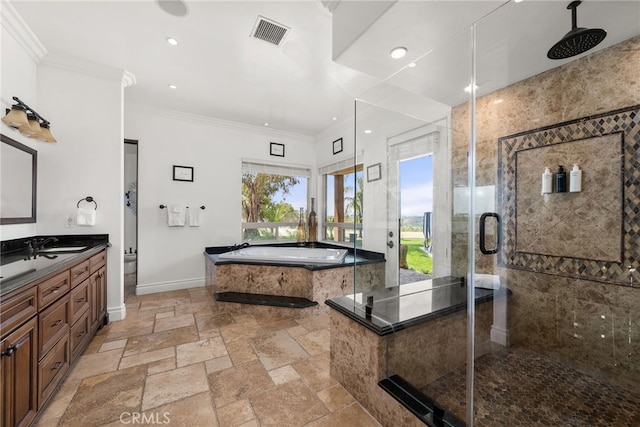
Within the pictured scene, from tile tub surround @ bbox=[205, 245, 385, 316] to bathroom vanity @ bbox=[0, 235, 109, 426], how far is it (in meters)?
1.29

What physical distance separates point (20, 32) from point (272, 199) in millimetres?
3374

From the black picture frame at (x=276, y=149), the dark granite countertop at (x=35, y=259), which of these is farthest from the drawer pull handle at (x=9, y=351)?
the black picture frame at (x=276, y=149)

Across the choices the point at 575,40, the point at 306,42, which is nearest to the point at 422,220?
the point at 575,40

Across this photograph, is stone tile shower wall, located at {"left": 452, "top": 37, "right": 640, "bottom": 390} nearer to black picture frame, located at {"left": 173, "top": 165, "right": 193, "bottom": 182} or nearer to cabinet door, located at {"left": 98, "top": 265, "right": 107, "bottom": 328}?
cabinet door, located at {"left": 98, "top": 265, "right": 107, "bottom": 328}

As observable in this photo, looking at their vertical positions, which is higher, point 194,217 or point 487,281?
point 194,217

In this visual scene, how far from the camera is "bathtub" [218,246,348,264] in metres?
3.32

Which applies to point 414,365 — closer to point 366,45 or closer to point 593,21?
point 366,45

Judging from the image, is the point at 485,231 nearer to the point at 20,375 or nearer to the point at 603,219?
the point at 603,219

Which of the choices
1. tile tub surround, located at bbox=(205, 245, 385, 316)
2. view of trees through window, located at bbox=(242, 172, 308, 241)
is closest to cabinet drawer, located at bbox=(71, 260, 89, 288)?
tile tub surround, located at bbox=(205, 245, 385, 316)

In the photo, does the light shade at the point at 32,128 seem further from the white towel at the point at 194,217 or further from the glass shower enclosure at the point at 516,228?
the glass shower enclosure at the point at 516,228

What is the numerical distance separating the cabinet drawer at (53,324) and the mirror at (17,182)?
0.98 m

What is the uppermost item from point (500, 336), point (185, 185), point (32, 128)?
point (32, 128)

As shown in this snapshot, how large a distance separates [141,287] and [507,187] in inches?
Result: 184

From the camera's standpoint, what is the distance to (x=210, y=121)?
164 inches
